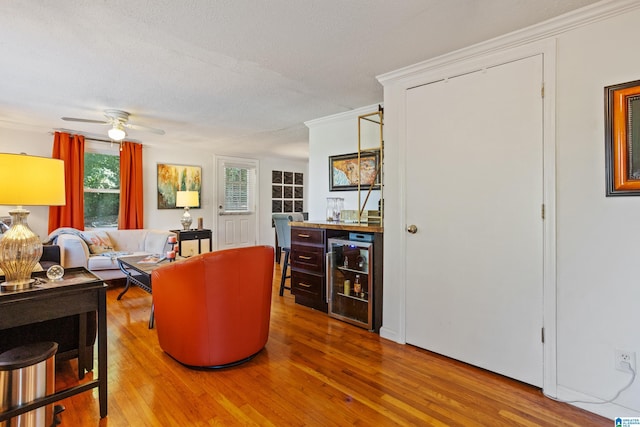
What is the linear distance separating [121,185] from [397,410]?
17.4ft

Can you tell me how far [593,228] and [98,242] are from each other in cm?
543

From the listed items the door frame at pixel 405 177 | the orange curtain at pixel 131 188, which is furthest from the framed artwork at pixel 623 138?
the orange curtain at pixel 131 188

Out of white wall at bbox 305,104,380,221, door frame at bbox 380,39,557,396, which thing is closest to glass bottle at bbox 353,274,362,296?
door frame at bbox 380,39,557,396

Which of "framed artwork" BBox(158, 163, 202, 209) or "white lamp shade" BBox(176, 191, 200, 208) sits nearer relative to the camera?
"white lamp shade" BBox(176, 191, 200, 208)

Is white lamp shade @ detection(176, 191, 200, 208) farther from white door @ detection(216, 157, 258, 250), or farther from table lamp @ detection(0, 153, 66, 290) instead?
table lamp @ detection(0, 153, 66, 290)

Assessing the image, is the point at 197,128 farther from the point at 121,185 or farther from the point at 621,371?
the point at 621,371

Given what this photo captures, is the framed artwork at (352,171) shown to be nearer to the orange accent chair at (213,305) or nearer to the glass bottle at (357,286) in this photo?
the glass bottle at (357,286)

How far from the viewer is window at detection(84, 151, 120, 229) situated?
16.8 ft

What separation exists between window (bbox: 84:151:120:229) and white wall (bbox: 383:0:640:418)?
19.3ft

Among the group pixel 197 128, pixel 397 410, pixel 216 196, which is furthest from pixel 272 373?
pixel 216 196

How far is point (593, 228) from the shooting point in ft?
6.00

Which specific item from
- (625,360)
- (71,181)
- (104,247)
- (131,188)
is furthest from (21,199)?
(131,188)

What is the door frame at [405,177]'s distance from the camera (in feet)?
6.43

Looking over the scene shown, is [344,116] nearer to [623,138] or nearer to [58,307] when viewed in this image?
[623,138]
